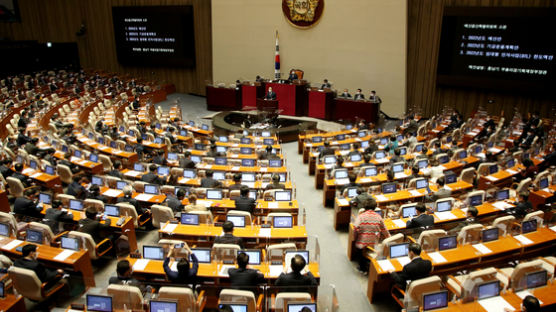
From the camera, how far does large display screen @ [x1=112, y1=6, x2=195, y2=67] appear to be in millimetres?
22984

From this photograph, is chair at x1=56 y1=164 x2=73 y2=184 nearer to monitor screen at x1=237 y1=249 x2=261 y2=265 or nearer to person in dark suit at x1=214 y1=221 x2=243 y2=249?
person in dark suit at x1=214 y1=221 x2=243 y2=249

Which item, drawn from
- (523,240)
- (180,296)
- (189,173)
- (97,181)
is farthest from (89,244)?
(523,240)

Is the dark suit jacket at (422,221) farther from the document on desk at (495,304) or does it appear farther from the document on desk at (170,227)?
the document on desk at (170,227)

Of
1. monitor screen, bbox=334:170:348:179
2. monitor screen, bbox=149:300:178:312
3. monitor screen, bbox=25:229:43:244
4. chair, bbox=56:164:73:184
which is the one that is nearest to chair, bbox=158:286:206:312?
monitor screen, bbox=149:300:178:312

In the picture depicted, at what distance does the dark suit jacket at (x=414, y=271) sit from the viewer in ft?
17.7

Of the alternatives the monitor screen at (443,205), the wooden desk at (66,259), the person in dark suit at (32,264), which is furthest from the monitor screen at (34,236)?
the monitor screen at (443,205)

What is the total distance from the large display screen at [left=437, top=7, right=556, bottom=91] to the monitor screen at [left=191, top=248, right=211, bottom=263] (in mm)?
15202

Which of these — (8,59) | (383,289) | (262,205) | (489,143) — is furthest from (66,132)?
(8,59)

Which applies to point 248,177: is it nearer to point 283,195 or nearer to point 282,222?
point 283,195

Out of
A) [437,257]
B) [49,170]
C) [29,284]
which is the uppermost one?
[49,170]

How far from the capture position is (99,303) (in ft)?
16.0

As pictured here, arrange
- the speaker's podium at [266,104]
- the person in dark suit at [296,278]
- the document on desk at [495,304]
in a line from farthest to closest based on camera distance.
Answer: the speaker's podium at [266,104] < the person in dark suit at [296,278] < the document on desk at [495,304]

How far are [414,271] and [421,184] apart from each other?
3829 mm

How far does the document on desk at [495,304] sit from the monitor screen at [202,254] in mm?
3828
